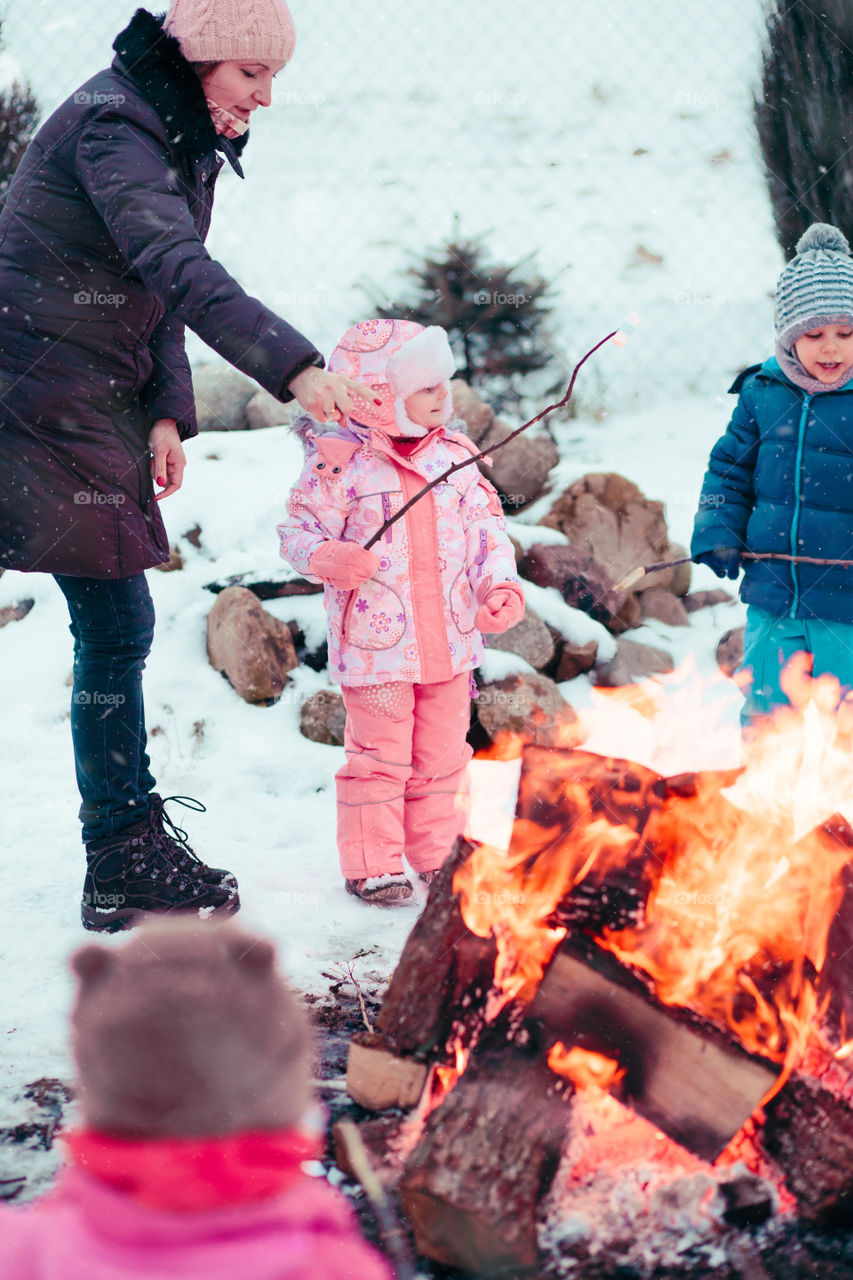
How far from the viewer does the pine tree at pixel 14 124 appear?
7.60 meters

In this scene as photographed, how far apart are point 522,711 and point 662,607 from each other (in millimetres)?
1915

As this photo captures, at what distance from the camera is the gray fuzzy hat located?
6.39ft

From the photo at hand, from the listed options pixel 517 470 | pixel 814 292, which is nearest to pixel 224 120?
pixel 814 292

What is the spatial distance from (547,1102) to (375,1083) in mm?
357

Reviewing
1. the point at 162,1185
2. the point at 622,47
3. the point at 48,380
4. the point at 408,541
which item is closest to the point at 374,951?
the point at 162,1185

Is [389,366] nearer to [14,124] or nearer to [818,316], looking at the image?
[818,316]

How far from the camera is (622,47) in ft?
51.1

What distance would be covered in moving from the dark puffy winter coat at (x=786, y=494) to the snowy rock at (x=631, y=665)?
2041mm

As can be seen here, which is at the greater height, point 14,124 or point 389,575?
point 14,124

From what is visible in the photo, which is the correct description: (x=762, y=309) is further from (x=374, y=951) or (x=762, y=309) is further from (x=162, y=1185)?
(x=162, y=1185)

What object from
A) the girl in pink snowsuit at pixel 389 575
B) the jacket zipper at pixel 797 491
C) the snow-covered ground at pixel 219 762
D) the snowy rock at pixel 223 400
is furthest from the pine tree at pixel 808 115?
the girl in pink snowsuit at pixel 389 575

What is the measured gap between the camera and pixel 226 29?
237 centimetres

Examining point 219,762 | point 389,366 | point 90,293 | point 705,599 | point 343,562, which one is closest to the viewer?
point 90,293

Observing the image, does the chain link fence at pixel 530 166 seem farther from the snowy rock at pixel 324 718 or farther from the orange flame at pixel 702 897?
the orange flame at pixel 702 897
